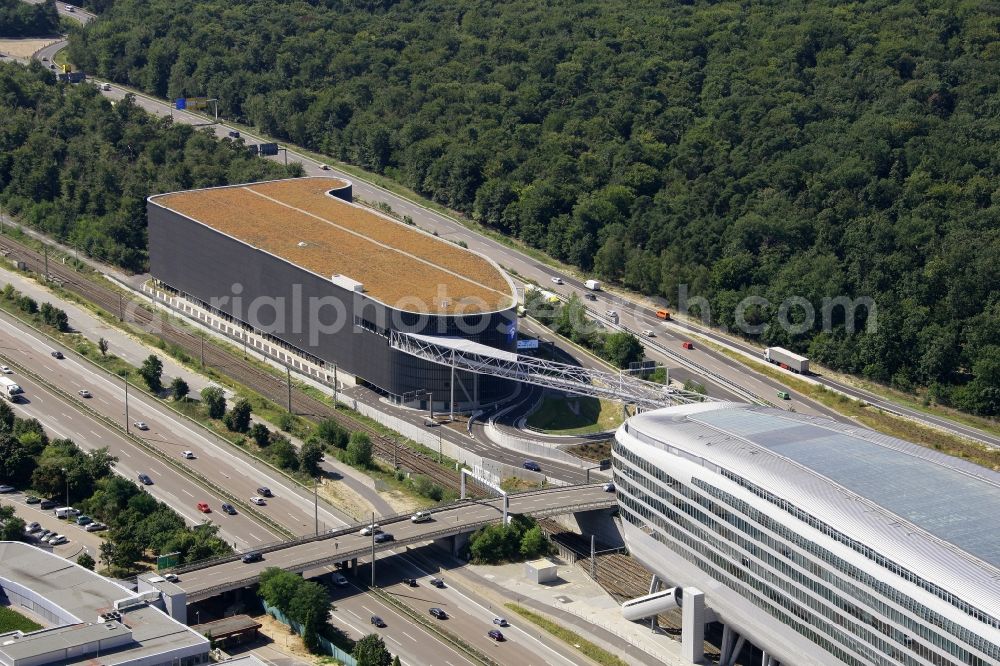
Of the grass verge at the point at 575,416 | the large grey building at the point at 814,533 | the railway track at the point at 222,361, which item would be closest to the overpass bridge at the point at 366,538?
the large grey building at the point at 814,533

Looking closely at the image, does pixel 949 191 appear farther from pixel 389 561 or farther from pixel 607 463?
pixel 389 561

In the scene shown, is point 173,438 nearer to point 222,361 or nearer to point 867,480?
point 222,361

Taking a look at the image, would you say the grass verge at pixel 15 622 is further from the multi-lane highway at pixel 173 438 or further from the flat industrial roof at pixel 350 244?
the flat industrial roof at pixel 350 244

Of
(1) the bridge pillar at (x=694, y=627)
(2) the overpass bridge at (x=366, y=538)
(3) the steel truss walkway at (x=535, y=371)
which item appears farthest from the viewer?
(3) the steel truss walkway at (x=535, y=371)

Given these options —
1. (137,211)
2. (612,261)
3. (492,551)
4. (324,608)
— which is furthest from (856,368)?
(137,211)

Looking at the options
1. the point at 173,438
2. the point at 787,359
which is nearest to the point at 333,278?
the point at 173,438
